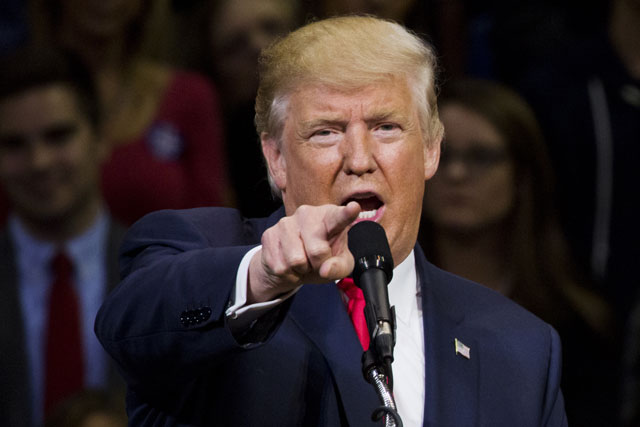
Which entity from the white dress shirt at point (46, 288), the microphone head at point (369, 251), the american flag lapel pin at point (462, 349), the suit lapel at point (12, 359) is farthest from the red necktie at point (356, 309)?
the suit lapel at point (12, 359)

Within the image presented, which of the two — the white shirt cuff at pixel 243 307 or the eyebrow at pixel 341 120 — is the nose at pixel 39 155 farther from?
the white shirt cuff at pixel 243 307

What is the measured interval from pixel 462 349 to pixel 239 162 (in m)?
1.89

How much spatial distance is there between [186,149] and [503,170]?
3.65ft

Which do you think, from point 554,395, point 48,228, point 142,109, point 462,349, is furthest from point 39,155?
point 554,395

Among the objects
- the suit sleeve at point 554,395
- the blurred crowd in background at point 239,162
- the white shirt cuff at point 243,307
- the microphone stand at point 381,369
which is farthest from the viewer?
the blurred crowd in background at point 239,162

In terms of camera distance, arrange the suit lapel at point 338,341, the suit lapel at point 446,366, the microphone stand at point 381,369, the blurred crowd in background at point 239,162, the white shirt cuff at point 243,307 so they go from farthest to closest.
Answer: the blurred crowd in background at point 239,162
the suit lapel at point 446,366
the suit lapel at point 338,341
the white shirt cuff at point 243,307
the microphone stand at point 381,369

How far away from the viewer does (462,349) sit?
6.39 ft

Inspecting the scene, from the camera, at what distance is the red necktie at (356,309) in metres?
1.87

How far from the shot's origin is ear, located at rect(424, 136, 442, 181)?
2.10 m

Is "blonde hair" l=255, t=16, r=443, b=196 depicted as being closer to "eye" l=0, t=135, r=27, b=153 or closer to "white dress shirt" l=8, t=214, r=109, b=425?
"white dress shirt" l=8, t=214, r=109, b=425

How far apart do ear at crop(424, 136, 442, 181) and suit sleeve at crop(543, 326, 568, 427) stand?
41cm

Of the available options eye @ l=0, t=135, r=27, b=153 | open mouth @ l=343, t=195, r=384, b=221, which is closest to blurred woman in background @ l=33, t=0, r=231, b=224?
eye @ l=0, t=135, r=27, b=153

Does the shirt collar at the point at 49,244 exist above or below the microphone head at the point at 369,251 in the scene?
below

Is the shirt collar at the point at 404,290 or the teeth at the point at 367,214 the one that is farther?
the shirt collar at the point at 404,290
